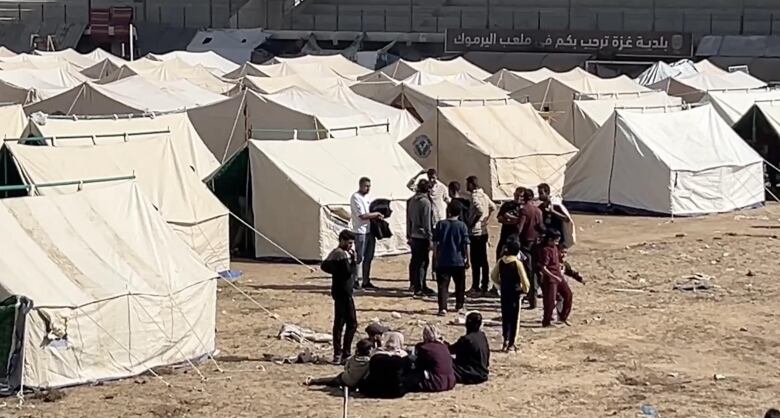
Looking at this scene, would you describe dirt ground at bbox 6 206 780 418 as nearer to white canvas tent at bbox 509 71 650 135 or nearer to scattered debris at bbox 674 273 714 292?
scattered debris at bbox 674 273 714 292

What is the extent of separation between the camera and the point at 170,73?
36906mm

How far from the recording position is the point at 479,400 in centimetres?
1246

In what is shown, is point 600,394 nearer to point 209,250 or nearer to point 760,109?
point 209,250

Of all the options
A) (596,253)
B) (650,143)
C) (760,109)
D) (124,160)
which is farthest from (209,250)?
(760,109)

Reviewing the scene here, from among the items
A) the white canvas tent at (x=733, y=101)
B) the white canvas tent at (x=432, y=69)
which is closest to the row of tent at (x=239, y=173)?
the white canvas tent at (x=733, y=101)

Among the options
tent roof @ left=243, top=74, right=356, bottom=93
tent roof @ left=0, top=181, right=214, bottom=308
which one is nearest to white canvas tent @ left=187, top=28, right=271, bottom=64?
tent roof @ left=243, top=74, right=356, bottom=93

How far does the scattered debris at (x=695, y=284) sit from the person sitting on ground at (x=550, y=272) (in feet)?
10.1

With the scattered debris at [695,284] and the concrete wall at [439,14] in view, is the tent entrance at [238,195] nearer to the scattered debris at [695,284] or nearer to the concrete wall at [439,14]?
the scattered debris at [695,284]

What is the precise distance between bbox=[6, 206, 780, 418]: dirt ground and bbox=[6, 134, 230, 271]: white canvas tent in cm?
74

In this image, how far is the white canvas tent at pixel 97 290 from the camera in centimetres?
1238

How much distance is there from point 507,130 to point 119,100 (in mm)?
7040

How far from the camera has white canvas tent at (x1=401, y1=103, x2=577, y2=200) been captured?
25.9m

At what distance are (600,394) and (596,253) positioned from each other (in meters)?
8.76

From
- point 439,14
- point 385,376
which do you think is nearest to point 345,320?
point 385,376
